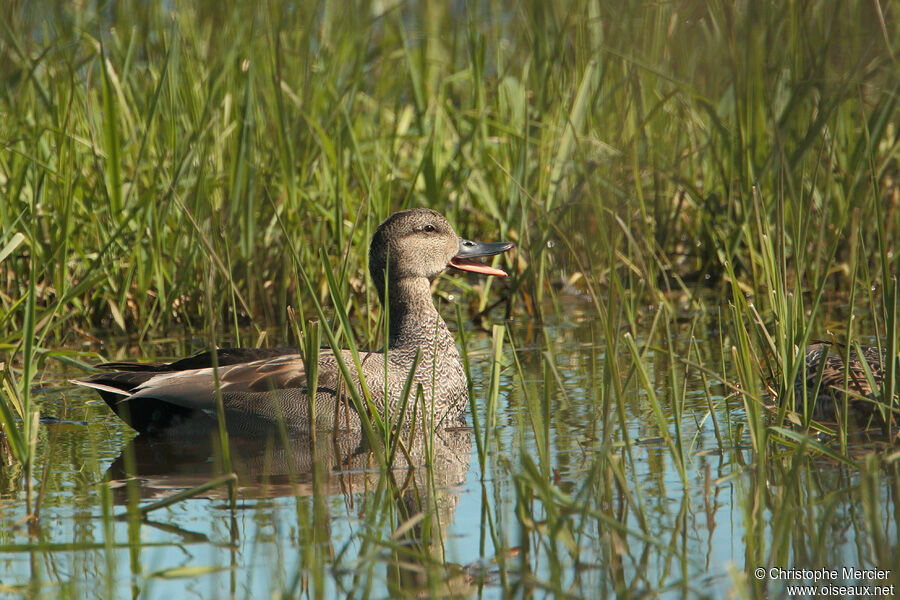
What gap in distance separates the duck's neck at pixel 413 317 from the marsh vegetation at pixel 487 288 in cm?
14

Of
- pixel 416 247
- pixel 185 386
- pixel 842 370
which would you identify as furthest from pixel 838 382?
pixel 185 386

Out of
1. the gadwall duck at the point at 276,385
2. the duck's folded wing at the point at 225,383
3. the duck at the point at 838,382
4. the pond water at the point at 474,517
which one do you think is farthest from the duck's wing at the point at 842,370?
the duck's folded wing at the point at 225,383

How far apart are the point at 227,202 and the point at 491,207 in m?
1.51

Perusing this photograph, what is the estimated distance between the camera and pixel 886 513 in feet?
11.5

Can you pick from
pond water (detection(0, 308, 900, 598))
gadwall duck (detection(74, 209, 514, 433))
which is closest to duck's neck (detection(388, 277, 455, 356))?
gadwall duck (detection(74, 209, 514, 433))

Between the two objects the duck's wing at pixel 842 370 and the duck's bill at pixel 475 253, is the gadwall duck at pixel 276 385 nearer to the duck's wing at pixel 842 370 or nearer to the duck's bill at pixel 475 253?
the duck's bill at pixel 475 253

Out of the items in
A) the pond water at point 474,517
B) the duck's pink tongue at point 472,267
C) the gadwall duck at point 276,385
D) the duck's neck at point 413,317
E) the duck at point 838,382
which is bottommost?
the pond water at point 474,517

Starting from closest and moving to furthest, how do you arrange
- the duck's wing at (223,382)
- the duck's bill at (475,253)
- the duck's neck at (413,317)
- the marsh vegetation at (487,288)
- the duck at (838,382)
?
the marsh vegetation at (487,288) → the duck at (838,382) → the duck's wing at (223,382) → the duck's neck at (413,317) → the duck's bill at (475,253)

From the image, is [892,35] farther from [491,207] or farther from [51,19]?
[51,19]

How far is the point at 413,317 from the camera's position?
5.89 metres

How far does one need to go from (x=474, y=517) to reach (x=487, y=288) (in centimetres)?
328

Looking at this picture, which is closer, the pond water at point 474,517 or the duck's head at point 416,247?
the pond water at point 474,517

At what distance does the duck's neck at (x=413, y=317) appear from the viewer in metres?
5.84

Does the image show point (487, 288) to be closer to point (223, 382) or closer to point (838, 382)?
point (223, 382)
